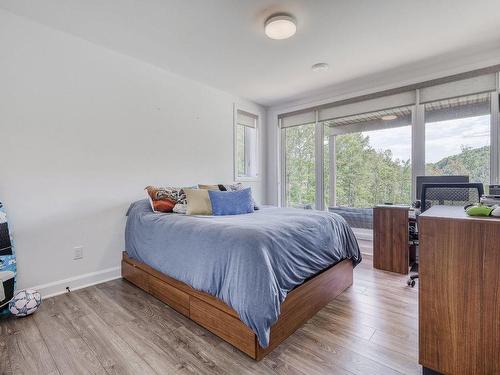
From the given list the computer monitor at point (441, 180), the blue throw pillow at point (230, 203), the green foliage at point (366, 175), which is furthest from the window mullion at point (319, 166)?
the blue throw pillow at point (230, 203)

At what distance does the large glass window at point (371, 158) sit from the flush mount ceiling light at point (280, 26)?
6.80 ft

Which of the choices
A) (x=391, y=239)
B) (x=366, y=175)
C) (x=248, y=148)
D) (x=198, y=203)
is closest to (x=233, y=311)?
(x=198, y=203)

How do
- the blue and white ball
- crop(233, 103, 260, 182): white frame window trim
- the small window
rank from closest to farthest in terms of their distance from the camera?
the blue and white ball → crop(233, 103, 260, 182): white frame window trim → the small window

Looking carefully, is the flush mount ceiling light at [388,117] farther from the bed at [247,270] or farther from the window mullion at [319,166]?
the bed at [247,270]

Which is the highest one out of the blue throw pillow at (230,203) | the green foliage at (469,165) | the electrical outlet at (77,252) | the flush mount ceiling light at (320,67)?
the flush mount ceiling light at (320,67)

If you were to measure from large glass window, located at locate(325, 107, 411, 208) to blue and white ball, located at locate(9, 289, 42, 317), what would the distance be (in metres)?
3.81

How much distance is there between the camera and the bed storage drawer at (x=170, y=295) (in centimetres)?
189

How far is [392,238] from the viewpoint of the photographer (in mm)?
2832

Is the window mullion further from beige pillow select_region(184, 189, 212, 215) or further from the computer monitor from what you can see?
beige pillow select_region(184, 189, 212, 215)

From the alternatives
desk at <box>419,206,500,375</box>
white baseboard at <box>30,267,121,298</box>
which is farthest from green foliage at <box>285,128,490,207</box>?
white baseboard at <box>30,267,121,298</box>

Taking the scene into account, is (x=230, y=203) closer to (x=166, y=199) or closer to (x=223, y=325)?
(x=166, y=199)

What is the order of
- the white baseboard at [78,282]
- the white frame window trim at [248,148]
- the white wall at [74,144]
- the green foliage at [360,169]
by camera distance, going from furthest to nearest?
the white frame window trim at [248,148], the green foliage at [360,169], the white baseboard at [78,282], the white wall at [74,144]

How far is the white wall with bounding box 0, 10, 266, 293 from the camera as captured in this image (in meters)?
2.14

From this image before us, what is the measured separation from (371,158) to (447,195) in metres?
1.54
